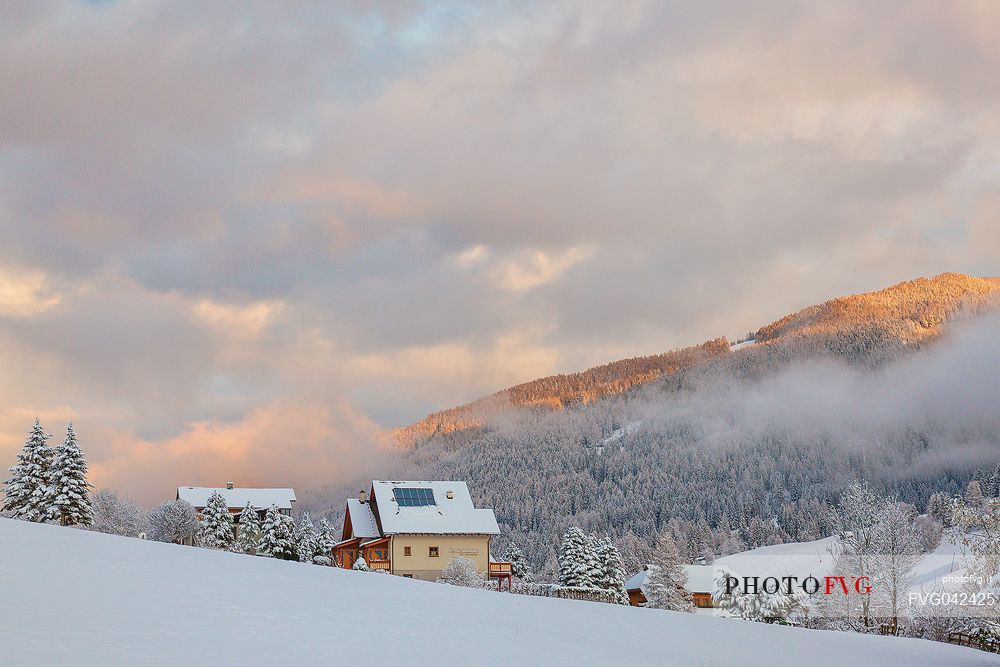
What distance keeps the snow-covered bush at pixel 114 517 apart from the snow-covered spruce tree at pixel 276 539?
53.6 feet

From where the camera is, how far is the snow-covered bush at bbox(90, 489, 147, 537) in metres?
83.5

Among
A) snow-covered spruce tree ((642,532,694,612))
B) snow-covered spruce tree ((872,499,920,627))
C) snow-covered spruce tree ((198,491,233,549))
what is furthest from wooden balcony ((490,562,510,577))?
snow-covered spruce tree ((872,499,920,627))

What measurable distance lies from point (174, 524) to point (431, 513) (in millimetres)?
20649

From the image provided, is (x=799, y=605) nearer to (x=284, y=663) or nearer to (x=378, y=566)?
(x=378, y=566)

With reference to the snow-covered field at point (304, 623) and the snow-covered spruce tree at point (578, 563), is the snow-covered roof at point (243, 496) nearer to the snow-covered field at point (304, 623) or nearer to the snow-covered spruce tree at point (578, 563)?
the snow-covered spruce tree at point (578, 563)

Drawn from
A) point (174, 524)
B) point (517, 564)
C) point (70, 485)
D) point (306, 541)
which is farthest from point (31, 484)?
point (517, 564)

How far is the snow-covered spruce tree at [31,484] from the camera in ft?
193

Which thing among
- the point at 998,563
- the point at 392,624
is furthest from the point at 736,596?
→ the point at 392,624

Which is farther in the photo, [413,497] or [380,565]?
[413,497]

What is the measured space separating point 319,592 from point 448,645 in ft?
30.2

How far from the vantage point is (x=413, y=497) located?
74.4m

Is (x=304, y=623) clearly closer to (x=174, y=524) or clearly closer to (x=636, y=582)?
(x=174, y=524)

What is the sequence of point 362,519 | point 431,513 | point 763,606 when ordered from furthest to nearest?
point 362,519 → point 431,513 → point 763,606

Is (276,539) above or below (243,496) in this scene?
below
